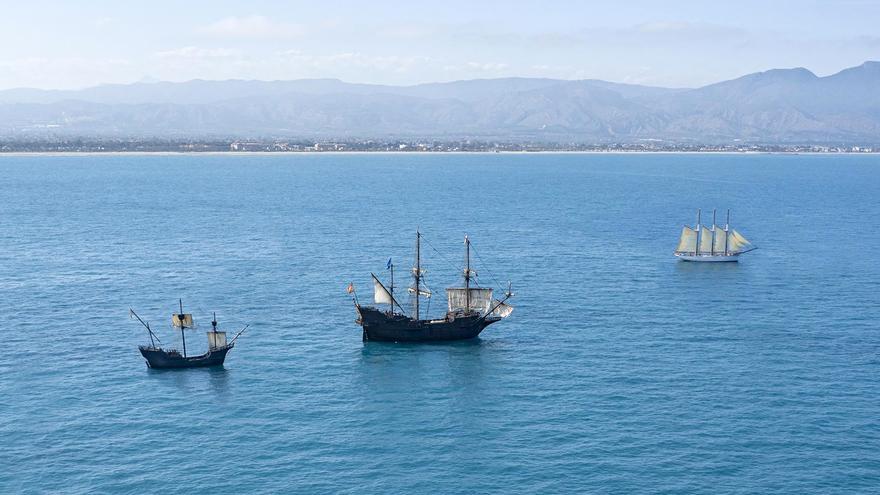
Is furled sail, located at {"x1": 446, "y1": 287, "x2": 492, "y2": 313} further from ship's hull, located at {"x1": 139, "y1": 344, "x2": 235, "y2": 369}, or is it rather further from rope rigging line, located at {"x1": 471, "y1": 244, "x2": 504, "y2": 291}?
ship's hull, located at {"x1": 139, "y1": 344, "x2": 235, "y2": 369}

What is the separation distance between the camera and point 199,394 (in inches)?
3342

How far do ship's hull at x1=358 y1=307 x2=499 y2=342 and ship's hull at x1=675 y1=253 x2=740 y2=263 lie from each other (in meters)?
63.1

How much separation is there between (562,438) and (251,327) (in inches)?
1823

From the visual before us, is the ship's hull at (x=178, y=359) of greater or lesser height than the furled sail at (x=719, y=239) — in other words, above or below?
below

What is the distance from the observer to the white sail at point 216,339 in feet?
300

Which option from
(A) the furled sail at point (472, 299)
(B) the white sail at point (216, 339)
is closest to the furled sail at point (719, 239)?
(A) the furled sail at point (472, 299)

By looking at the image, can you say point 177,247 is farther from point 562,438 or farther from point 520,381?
point 562,438

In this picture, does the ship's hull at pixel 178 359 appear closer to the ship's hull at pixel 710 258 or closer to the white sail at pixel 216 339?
the white sail at pixel 216 339

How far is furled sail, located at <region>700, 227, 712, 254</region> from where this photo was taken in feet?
520

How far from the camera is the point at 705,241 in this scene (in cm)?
15862

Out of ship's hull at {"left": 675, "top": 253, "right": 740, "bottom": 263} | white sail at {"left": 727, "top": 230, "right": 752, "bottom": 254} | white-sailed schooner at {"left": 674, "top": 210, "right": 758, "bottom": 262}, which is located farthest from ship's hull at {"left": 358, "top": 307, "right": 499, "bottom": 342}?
white sail at {"left": 727, "top": 230, "right": 752, "bottom": 254}

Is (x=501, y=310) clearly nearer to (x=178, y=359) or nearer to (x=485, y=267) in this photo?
(x=485, y=267)

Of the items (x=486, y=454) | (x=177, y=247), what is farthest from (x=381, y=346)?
(x=177, y=247)

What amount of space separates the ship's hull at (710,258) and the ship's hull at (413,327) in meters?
63.1
